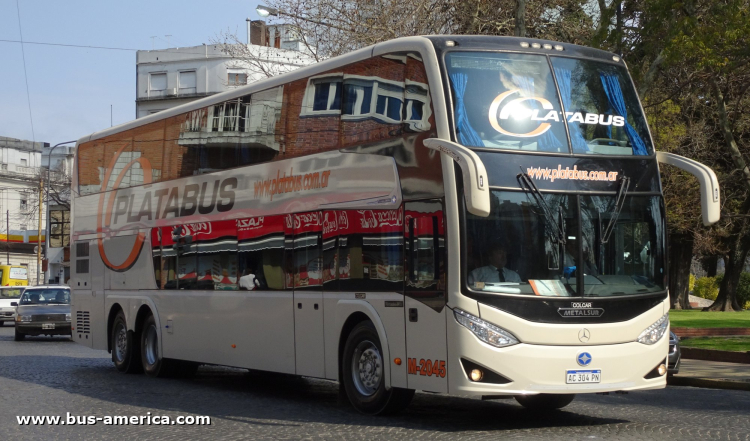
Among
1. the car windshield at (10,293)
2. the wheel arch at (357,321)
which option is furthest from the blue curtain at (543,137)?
the car windshield at (10,293)

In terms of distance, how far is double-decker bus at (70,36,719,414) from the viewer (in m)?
10.4

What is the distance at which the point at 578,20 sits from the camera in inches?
1128

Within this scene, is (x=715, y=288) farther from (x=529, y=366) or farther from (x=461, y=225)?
(x=461, y=225)

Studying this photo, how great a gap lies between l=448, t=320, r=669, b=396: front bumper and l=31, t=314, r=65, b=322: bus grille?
881 inches

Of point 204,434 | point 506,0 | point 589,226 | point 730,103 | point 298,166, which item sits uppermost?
point 506,0

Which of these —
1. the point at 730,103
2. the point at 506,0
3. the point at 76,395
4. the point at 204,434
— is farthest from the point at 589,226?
the point at 730,103

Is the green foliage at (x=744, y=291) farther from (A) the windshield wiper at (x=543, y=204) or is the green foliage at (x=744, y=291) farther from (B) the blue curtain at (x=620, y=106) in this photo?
(A) the windshield wiper at (x=543, y=204)

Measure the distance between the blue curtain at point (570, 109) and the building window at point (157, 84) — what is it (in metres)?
66.2

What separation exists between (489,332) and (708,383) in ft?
24.9

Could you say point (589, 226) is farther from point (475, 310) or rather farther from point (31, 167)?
point (31, 167)

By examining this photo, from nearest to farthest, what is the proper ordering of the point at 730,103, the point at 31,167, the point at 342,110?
the point at 342,110 < the point at 730,103 < the point at 31,167

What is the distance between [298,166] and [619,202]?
4.26m

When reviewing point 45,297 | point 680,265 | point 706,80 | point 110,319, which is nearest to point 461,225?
point 110,319

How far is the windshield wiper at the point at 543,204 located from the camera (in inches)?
419
